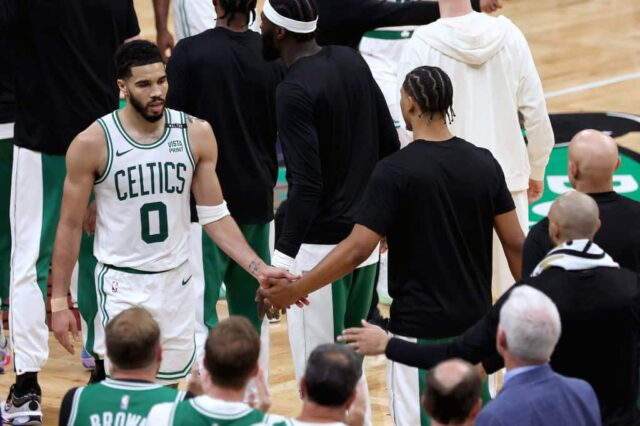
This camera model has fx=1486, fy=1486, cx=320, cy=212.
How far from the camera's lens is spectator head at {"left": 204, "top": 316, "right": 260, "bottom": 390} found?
13.7 ft

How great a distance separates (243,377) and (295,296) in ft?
5.58

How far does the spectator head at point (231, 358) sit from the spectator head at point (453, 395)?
1.67ft

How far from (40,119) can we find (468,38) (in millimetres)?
1940

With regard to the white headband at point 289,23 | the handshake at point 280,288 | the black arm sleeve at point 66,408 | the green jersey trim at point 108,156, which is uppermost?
the white headband at point 289,23

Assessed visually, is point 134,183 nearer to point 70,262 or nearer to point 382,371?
point 70,262

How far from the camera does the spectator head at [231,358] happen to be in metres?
4.17

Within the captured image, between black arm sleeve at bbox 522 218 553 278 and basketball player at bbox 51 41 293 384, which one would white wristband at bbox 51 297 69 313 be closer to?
basketball player at bbox 51 41 293 384

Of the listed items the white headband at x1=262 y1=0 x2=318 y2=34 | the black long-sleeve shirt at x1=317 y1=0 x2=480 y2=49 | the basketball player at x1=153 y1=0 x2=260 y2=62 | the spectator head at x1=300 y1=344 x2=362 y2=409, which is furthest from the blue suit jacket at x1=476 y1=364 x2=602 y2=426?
the basketball player at x1=153 y1=0 x2=260 y2=62

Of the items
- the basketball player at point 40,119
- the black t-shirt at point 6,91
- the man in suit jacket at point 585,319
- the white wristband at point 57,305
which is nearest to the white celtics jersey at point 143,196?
the white wristband at point 57,305

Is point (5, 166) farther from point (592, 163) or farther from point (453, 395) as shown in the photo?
point (453, 395)

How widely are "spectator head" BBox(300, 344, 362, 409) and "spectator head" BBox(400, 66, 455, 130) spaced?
1.60m

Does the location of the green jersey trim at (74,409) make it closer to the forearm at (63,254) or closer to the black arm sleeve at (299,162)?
the forearm at (63,254)

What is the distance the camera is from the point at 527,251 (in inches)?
203

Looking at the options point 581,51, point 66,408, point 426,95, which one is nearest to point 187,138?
point 426,95
